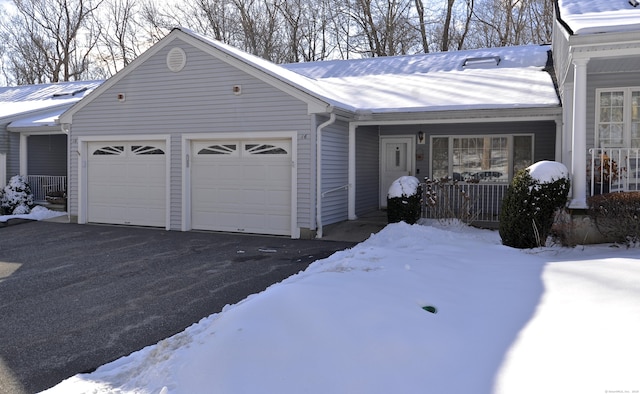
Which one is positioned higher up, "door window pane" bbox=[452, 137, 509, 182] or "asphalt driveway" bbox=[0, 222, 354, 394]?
"door window pane" bbox=[452, 137, 509, 182]

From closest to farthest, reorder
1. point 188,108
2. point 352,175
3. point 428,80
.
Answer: point 188,108
point 352,175
point 428,80

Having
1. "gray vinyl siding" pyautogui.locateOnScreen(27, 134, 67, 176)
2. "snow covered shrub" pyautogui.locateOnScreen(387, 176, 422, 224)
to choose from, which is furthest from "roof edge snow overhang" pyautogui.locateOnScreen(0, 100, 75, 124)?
"snow covered shrub" pyautogui.locateOnScreen(387, 176, 422, 224)

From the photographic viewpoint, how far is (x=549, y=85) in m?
12.4

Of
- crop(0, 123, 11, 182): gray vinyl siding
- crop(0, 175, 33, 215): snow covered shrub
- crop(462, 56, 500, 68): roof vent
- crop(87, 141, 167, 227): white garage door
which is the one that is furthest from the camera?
crop(0, 123, 11, 182): gray vinyl siding

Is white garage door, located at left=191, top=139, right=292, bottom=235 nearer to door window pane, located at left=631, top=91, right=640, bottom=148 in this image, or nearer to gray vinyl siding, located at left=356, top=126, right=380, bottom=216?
gray vinyl siding, located at left=356, top=126, right=380, bottom=216

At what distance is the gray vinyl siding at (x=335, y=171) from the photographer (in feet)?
38.0

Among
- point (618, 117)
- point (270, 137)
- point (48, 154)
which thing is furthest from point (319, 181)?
point (48, 154)

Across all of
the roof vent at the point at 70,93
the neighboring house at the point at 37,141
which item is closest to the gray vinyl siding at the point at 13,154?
the neighboring house at the point at 37,141

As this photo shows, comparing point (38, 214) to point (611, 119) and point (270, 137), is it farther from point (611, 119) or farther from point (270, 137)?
point (611, 119)

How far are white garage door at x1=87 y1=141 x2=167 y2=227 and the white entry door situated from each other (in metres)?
6.01

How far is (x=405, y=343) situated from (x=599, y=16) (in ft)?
24.9

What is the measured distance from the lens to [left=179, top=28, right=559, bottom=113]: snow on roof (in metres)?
→ 11.5

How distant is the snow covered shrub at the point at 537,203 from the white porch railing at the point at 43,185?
14037mm

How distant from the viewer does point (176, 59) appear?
1240 centimetres
